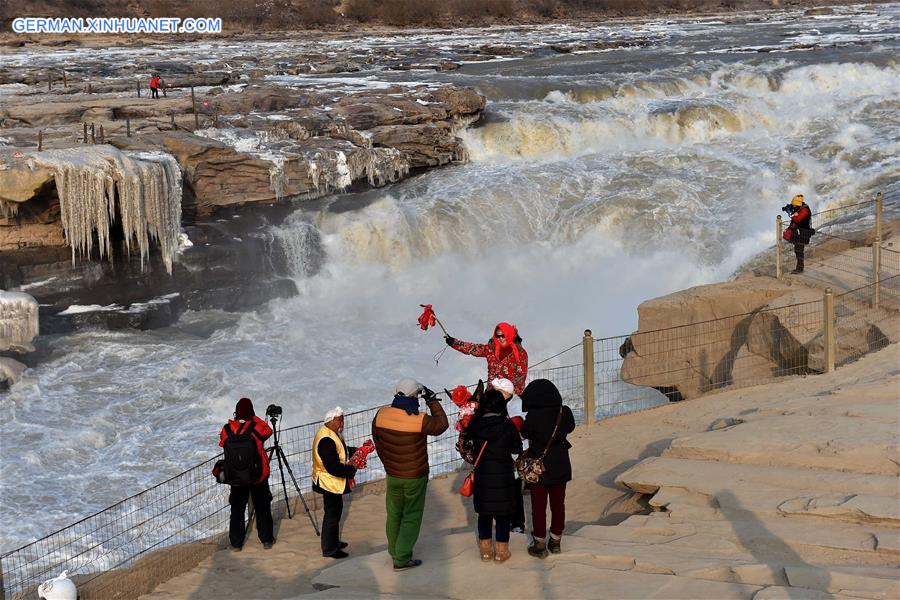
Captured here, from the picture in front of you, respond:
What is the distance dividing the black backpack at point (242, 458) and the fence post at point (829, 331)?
5.98 meters

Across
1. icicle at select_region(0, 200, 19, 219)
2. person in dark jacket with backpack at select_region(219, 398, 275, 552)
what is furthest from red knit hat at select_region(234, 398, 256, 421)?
icicle at select_region(0, 200, 19, 219)

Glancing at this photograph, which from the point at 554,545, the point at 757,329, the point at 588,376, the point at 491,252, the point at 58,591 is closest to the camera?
the point at 58,591

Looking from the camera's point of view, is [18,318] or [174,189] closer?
[18,318]

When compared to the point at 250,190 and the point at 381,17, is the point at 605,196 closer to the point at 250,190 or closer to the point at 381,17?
the point at 250,190

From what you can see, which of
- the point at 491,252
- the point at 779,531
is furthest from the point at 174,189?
the point at 779,531

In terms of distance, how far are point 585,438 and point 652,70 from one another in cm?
2683

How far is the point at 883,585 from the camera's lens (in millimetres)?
6035

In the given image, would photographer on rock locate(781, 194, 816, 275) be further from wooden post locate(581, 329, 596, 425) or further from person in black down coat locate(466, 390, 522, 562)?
person in black down coat locate(466, 390, 522, 562)

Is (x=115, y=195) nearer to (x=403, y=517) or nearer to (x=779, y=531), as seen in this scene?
(x=403, y=517)

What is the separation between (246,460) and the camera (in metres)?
8.46

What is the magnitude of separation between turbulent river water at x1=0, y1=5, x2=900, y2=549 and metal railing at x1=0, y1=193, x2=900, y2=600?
847mm

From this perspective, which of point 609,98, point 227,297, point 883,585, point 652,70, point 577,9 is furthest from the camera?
point 577,9

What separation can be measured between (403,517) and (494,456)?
0.86 meters

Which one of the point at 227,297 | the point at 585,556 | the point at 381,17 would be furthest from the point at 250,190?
the point at 381,17
